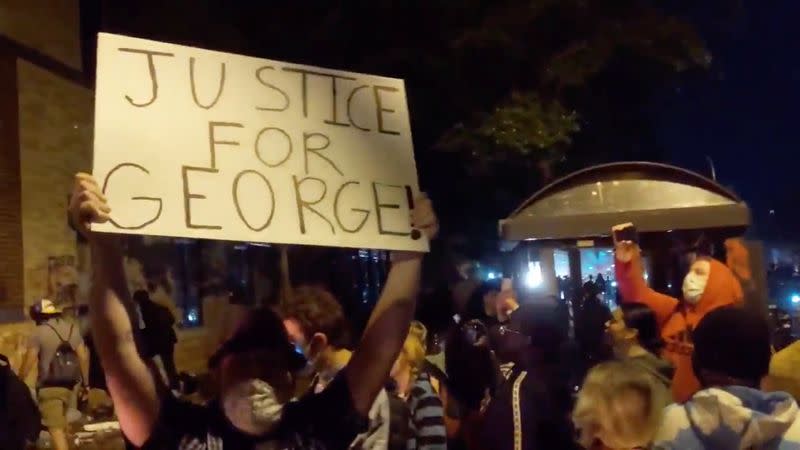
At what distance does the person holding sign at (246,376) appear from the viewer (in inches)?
113

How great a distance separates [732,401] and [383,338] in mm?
1052

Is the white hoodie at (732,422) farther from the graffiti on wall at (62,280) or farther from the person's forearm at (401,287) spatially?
the graffiti on wall at (62,280)

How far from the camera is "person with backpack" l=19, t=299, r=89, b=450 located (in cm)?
1031

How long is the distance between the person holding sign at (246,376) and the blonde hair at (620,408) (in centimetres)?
65

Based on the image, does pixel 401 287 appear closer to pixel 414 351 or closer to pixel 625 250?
pixel 414 351

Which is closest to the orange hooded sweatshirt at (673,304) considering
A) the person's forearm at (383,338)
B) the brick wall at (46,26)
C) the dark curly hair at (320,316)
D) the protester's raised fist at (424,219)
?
the dark curly hair at (320,316)

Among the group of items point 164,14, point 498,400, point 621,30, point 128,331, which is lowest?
point 498,400

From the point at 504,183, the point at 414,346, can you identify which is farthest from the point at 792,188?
the point at 414,346

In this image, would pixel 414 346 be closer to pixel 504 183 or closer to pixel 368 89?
pixel 368 89

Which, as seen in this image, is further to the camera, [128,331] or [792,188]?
[792,188]

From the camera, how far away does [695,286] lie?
5.94 meters

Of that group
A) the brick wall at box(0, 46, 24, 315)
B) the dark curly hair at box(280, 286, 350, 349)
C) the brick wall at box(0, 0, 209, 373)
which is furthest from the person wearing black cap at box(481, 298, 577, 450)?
the brick wall at box(0, 46, 24, 315)

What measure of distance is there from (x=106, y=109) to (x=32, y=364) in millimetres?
8384

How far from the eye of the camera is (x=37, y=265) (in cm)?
1287
